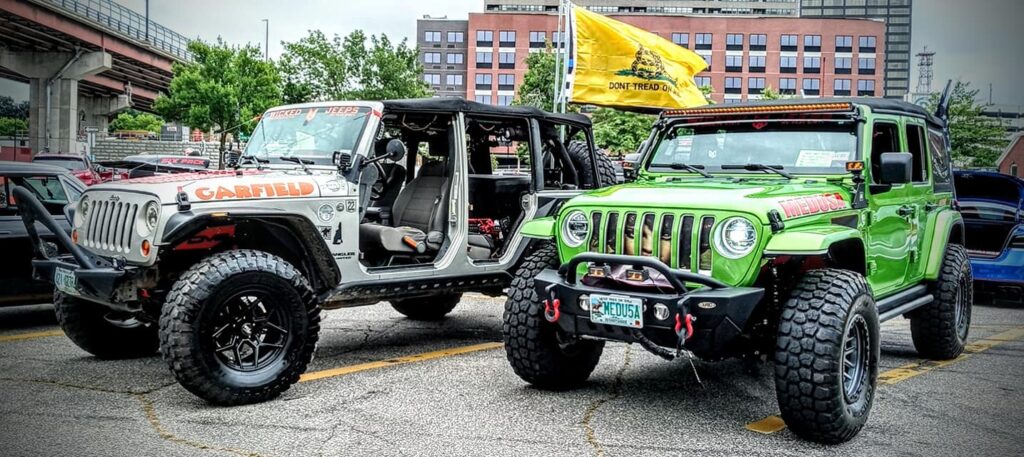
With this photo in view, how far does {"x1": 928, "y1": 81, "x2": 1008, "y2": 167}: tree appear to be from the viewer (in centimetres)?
4372

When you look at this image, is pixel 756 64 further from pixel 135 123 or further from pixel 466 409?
pixel 466 409

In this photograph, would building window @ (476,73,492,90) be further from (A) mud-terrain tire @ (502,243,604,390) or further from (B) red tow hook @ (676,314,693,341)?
(B) red tow hook @ (676,314,693,341)

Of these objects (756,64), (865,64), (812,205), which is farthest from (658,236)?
(865,64)

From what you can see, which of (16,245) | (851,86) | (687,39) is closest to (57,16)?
(16,245)

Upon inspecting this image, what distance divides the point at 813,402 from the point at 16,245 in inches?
276

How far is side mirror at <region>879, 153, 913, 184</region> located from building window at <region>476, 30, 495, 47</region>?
322ft

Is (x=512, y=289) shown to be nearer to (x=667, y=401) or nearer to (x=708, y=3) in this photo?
(x=667, y=401)

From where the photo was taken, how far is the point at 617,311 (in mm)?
5043

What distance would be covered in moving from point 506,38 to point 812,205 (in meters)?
98.2

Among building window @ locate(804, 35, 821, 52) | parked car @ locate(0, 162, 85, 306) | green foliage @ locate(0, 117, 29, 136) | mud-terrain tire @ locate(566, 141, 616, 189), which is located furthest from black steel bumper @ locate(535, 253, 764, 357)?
building window @ locate(804, 35, 821, 52)

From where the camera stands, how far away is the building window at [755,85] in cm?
9794

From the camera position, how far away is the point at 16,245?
312 inches

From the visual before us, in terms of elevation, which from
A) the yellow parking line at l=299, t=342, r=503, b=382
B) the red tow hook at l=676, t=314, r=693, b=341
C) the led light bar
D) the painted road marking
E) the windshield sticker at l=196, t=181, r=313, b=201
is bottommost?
the yellow parking line at l=299, t=342, r=503, b=382

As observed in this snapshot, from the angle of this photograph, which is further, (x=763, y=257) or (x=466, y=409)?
(x=466, y=409)
